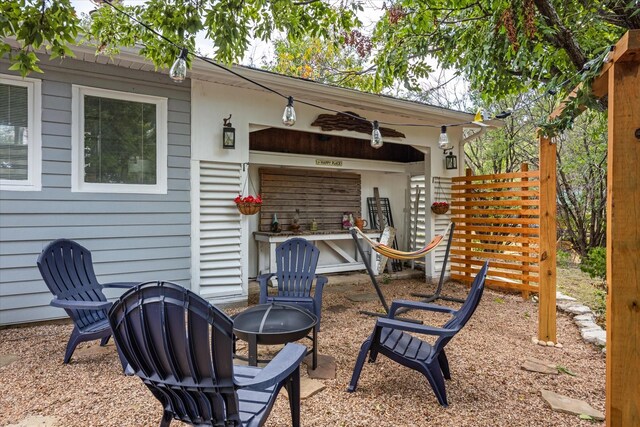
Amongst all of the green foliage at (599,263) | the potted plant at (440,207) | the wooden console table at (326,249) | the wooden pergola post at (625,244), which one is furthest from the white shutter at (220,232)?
the green foliage at (599,263)

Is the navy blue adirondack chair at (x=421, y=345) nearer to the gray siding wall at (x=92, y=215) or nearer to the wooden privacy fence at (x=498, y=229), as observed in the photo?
the gray siding wall at (x=92, y=215)

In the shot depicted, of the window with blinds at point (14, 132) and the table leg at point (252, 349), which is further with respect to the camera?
the window with blinds at point (14, 132)

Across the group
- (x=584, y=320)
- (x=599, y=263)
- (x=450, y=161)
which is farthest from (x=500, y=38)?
(x=584, y=320)

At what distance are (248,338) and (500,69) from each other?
397 centimetres

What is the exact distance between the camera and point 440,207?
5992 mm

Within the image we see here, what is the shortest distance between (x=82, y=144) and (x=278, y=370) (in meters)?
3.48

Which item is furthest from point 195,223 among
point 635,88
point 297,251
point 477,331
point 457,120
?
point 457,120

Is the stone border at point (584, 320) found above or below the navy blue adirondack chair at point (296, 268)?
below

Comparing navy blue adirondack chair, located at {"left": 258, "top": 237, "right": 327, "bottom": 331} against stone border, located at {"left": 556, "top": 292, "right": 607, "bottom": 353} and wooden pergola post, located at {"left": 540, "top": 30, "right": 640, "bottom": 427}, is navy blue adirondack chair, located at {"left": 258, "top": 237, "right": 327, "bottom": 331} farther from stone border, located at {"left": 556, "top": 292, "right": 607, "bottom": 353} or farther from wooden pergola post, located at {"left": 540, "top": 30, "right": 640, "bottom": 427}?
stone border, located at {"left": 556, "top": 292, "right": 607, "bottom": 353}

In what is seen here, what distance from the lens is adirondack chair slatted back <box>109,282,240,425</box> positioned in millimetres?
1440

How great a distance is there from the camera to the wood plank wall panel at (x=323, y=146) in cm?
616

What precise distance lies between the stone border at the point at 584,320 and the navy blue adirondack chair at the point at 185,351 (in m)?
3.14

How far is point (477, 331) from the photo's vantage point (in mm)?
3734

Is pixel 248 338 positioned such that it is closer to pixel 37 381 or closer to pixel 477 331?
pixel 37 381
